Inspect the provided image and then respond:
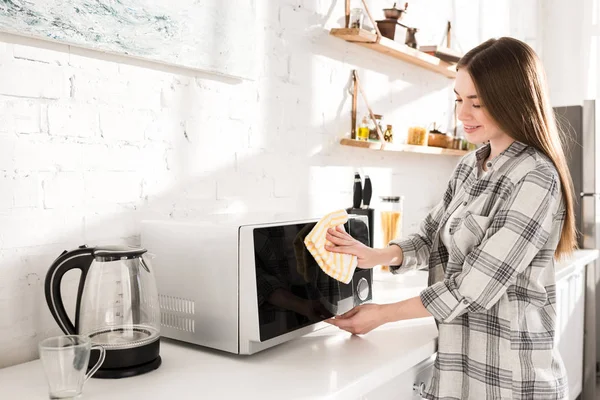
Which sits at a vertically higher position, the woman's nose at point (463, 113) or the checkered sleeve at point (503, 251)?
the woman's nose at point (463, 113)

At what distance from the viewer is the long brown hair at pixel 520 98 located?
138 cm

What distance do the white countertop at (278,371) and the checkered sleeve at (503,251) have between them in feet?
0.47

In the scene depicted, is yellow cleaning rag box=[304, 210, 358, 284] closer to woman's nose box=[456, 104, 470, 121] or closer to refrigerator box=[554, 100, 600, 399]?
woman's nose box=[456, 104, 470, 121]

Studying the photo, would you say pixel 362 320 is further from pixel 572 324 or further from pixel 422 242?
pixel 572 324

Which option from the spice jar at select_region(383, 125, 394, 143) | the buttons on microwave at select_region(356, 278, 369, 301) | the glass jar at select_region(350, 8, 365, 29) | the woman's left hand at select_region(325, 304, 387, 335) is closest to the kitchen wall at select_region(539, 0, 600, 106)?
the spice jar at select_region(383, 125, 394, 143)

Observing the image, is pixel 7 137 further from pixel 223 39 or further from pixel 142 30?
pixel 223 39

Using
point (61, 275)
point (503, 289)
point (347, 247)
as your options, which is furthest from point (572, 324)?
point (61, 275)

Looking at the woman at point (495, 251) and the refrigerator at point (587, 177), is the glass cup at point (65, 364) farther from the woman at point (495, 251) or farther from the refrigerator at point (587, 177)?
the refrigerator at point (587, 177)

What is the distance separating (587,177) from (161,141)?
2357mm

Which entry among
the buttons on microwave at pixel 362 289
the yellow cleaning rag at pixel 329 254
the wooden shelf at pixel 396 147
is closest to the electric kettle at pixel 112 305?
the yellow cleaning rag at pixel 329 254

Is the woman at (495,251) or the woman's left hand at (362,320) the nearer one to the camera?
the woman at (495,251)

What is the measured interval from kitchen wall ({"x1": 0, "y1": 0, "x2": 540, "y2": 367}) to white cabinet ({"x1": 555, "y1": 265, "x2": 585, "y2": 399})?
858 millimetres

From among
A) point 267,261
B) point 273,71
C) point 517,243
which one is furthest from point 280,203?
point 517,243

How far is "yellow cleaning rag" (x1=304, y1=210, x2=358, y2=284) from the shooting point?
132 cm
